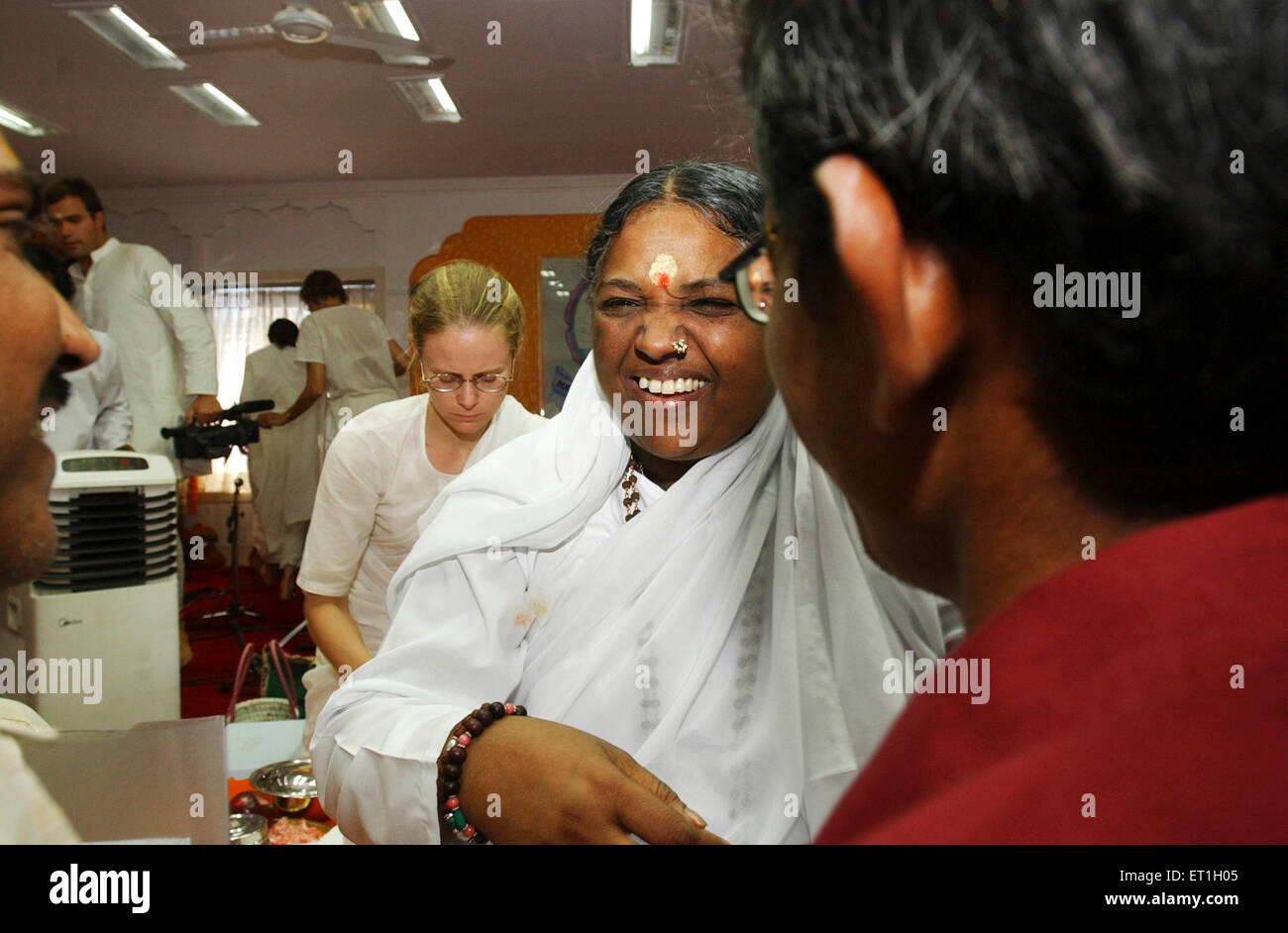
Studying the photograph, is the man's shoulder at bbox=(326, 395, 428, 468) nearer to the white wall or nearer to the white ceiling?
the white wall

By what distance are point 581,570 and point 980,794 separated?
385 mm

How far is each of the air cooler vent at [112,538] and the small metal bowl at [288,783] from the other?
0.22 m

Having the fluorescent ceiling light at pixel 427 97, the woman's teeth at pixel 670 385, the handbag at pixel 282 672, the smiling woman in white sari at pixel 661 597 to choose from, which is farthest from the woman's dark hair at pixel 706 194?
the handbag at pixel 282 672

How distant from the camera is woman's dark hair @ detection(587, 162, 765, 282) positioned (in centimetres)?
59

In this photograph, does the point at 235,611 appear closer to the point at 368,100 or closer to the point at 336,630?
the point at 336,630

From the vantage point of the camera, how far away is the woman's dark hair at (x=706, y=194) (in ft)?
1.95

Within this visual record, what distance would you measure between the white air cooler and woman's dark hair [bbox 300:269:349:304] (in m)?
0.18

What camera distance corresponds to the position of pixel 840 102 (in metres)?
0.30

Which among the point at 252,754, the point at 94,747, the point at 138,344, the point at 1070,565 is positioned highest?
the point at 138,344

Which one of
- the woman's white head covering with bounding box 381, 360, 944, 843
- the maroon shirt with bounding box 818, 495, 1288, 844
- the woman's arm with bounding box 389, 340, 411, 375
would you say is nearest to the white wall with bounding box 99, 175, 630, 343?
the woman's arm with bounding box 389, 340, 411, 375

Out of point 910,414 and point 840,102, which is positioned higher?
point 840,102

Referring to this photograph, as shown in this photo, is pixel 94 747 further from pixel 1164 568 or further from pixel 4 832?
pixel 1164 568

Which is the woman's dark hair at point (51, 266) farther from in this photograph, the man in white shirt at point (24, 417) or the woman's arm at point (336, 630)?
the woman's arm at point (336, 630)
